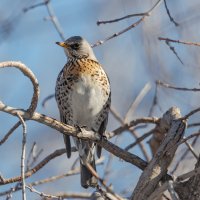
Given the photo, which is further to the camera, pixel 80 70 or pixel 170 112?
pixel 80 70

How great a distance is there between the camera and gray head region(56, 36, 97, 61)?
580 centimetres

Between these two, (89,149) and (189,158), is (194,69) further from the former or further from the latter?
(89,149)

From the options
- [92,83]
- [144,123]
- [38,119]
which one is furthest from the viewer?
[92,83]

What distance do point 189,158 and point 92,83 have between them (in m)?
1.17

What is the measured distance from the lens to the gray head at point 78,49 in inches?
229

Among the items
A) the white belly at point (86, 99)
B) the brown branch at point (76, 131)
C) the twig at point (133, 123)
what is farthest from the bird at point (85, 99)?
the brown branch at point (76, 131)

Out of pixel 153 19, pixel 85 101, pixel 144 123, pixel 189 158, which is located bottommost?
pixel 189 158

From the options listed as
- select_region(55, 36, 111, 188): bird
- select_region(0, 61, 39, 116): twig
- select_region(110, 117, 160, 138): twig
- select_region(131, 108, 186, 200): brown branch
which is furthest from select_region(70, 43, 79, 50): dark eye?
select_region(0, 61, 39, 116): twig

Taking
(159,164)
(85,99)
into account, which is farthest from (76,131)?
A: (85,99)

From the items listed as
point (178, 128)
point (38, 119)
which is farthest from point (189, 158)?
point (38, 119)

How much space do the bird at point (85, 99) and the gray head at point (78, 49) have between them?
13cm

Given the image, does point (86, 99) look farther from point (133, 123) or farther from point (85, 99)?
point (133, 123)

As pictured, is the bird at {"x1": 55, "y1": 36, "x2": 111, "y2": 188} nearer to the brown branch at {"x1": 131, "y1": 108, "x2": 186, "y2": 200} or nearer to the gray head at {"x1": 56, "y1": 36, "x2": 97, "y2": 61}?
the gray head at {"x1": 56, "y1": 36, "x2": 97, "y2": 61}

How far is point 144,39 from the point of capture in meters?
4.47
